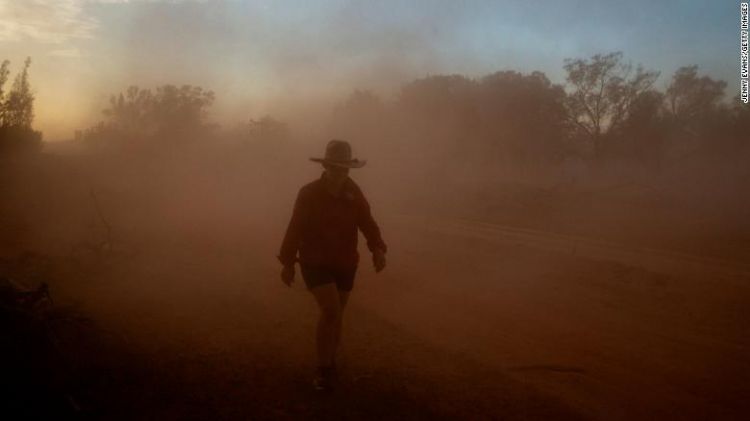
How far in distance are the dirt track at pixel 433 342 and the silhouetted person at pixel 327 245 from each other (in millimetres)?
437

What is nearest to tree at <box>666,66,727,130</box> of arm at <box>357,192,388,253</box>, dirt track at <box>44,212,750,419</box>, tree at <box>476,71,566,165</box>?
tree at <box>476,71,566,165</box>

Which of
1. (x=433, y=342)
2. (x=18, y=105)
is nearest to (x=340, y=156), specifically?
(x=433, y=342)

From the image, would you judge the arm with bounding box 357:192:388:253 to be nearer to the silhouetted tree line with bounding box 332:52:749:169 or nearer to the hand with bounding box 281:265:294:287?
the hand with bounding box 281:265:294:287

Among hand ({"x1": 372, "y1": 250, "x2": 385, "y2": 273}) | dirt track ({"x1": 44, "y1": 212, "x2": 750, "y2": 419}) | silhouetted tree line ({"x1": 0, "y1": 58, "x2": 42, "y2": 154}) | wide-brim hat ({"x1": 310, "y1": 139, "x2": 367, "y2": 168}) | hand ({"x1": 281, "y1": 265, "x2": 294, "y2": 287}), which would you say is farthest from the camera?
silhouetted tree line ({"x1": 0, "y1": 58, "x2": 42, "y2": 154})

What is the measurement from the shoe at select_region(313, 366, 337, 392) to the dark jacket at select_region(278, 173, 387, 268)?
2.46 feet

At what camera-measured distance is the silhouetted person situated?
4106 millimetres

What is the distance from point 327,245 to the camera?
13.6 ft

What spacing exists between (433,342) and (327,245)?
211 cm

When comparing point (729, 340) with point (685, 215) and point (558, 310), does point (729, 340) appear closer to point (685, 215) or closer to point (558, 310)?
point (558, 310)

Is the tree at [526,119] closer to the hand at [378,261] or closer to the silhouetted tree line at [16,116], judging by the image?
the silhouetted tree line at [16,116]

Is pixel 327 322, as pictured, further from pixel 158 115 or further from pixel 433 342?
pixel 158 115

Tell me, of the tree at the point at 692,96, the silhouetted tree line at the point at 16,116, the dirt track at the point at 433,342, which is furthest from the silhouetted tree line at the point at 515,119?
the dirt track at the point at 433,342

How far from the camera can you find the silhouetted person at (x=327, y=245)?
4.11m

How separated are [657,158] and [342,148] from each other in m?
32.6
